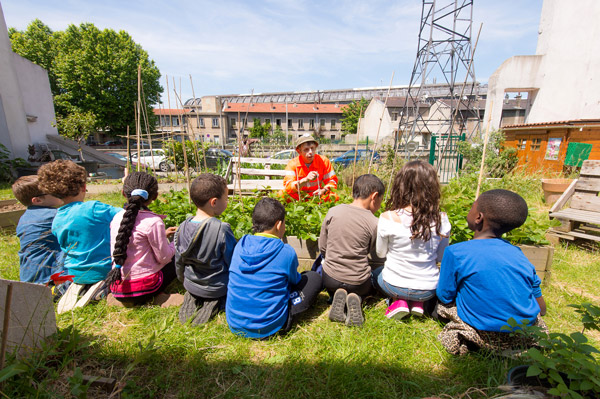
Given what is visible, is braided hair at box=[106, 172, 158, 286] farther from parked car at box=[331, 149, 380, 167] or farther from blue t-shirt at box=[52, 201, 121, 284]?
parked car at box=[331, 149, 380, 167]

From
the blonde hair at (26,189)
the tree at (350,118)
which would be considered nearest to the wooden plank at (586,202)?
the blonde hair at (26,189)

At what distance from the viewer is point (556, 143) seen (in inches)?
340

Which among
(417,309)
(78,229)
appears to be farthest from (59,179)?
(417,309)

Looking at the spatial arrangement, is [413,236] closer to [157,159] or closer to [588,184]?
[588,184]

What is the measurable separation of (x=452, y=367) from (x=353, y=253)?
0.98 meters

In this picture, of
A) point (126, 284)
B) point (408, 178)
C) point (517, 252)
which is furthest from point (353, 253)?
point (126, 284)

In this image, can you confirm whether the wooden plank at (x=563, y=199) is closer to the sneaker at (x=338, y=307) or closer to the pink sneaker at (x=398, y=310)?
the pink sneaker at (x=398, y=310)

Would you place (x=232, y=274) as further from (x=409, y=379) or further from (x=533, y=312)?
(x=533, y=312)

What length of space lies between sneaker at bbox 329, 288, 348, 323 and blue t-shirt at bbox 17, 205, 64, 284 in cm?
243

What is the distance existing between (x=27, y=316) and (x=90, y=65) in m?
27.3

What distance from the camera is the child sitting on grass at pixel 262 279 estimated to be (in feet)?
6.28

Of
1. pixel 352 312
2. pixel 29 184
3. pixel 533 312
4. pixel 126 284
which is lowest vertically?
pixel 352 312

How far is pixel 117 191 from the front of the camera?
7.05m

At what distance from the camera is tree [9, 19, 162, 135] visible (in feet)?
70.1
